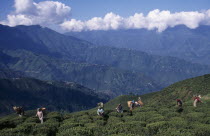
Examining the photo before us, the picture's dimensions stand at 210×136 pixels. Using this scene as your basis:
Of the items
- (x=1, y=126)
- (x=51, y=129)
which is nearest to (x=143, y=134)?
(x=51, y=129)

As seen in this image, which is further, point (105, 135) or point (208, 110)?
point (208, 110)

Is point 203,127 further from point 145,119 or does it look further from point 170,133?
point 145,119

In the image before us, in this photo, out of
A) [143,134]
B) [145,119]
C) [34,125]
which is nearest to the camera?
[143,134]

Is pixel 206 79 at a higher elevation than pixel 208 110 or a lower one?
higher

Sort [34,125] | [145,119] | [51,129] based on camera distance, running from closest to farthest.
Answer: [51,129] → [34,125] → [145,119]

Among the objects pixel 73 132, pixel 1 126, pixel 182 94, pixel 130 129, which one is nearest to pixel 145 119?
pixel 130 129

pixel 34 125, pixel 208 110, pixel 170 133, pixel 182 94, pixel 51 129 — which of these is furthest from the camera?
pixel 182 94

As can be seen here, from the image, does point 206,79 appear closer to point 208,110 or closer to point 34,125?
point 208,110

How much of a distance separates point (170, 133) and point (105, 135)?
6926 millimetres

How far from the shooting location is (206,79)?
15075 cm

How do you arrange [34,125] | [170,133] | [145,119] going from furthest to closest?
[145,119] < [34,125] < [170,133]

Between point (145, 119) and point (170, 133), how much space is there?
11022 millimetres

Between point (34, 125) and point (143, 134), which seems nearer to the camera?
point (143, 134)

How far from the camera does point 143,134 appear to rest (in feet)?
82.6
